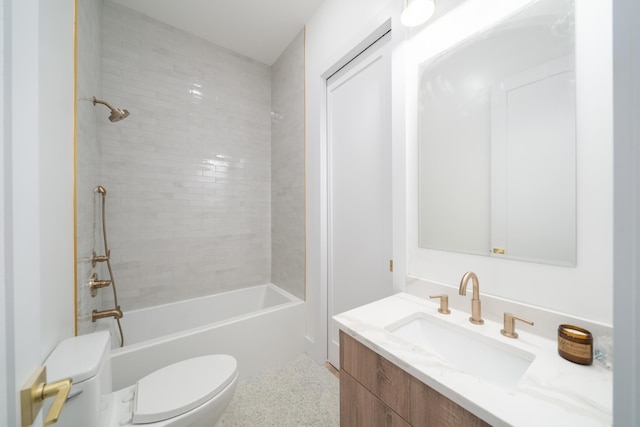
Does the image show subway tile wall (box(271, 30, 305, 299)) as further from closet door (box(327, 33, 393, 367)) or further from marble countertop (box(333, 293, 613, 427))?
marble countertop (box(333, 293, 613, 427))

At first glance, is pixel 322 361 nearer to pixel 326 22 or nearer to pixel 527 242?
pixel 527 242

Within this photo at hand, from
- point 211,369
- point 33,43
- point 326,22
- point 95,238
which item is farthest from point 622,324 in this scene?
point 95,238

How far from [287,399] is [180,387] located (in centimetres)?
75

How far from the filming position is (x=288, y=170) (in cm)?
228

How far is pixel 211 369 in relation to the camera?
1181mm

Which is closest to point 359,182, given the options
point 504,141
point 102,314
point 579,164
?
point 504,141

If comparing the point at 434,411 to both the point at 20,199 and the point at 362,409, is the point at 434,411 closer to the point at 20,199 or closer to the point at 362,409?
the point at 362,409

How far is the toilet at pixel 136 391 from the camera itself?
76 cm

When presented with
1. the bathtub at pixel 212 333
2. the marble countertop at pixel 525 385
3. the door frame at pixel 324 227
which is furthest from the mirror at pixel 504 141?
the bathtub at pixel 212 333

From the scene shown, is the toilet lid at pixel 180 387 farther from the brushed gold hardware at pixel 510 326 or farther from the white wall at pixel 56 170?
the brushed gold hardware at pixel 510 326

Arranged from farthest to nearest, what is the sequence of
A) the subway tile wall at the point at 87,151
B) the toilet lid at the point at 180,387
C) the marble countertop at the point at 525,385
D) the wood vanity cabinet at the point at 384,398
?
the subway tile wall at the point at 87,151
the toilet lid at the point at 180,387
the wood vanity cabinet at the point at 384,398
the marble countertop at the point at 525,385

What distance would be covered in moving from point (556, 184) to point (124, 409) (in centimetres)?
190

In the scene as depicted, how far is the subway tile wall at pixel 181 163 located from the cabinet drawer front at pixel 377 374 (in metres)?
1.79

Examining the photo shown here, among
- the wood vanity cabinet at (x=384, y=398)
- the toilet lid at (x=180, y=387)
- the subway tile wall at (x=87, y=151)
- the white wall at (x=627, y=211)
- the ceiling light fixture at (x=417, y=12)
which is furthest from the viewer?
the subway tile wall at (x=87, y=151)
